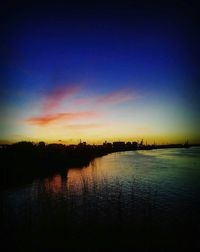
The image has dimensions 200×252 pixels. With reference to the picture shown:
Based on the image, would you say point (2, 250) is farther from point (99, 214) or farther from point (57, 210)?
point (99, 214)

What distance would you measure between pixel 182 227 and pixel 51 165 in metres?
59.2

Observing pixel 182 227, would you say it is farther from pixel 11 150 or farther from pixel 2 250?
pixel 11 150

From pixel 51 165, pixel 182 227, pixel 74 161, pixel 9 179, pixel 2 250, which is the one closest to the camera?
pixel 2 250

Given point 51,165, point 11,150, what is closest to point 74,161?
point 51,165

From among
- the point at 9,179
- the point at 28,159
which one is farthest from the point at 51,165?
the point at 9,179

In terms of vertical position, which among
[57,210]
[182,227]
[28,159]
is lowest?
[182,227]

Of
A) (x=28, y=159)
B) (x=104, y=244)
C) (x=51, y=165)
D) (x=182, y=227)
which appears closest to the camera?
(x=104, y=244)

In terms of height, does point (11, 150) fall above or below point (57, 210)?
above

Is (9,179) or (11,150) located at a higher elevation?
(11,150)

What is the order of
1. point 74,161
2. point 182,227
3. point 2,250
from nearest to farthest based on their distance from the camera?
point 2,250 → point 182,227 → point 74,161

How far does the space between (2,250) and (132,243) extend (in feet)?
34.7

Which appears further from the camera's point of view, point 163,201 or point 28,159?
point 28,159

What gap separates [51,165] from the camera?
77.4 meters

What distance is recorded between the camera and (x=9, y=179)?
52.7 metres
